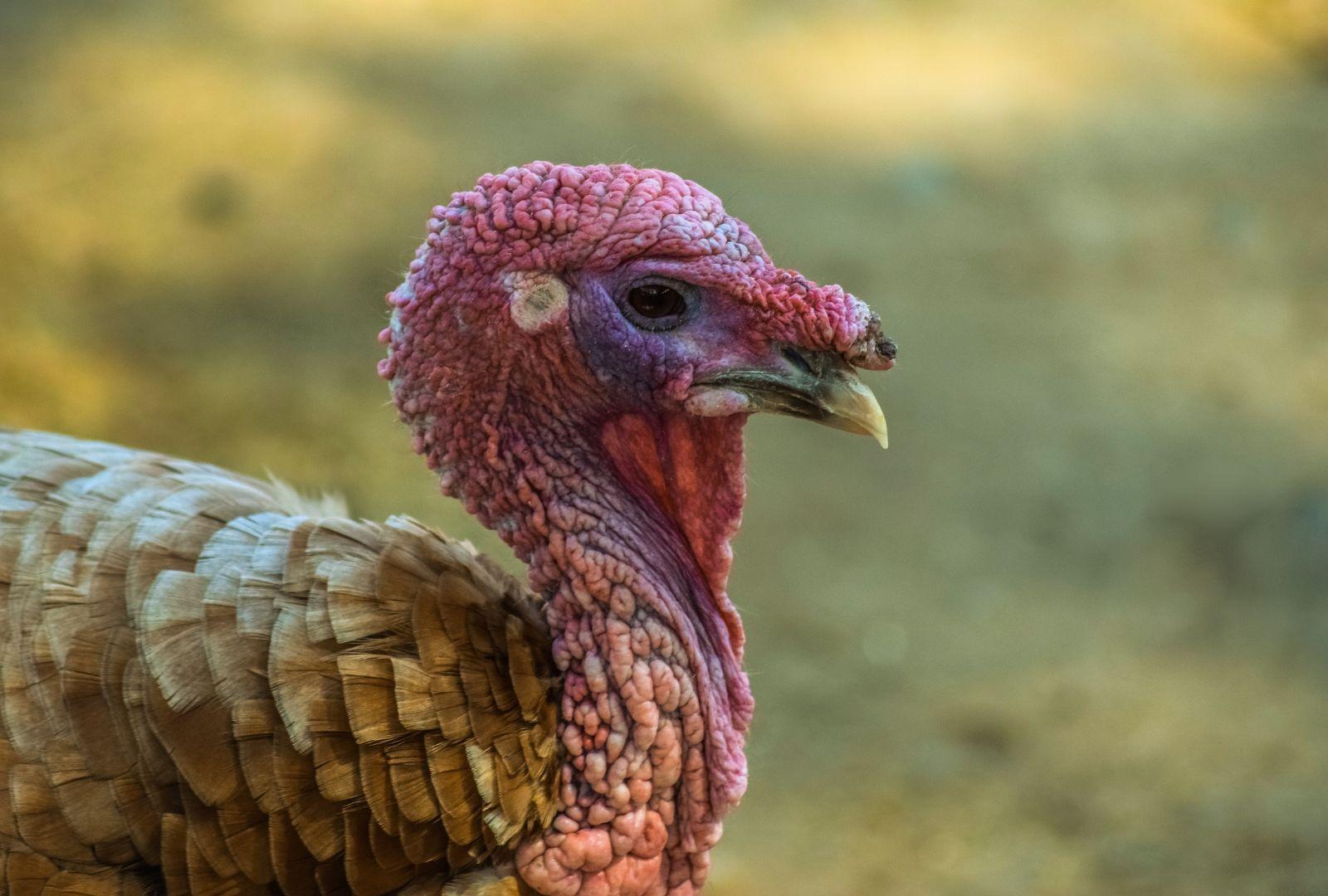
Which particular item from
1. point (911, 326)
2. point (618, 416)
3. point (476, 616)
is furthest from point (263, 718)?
point (911, 326)

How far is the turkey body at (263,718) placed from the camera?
2.01 metres

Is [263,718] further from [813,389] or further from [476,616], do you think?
[813,389]

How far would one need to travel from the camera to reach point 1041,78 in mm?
6977

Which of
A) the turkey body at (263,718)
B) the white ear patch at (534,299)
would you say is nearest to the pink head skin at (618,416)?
the white ear patch at (534,299)

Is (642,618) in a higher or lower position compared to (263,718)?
higher

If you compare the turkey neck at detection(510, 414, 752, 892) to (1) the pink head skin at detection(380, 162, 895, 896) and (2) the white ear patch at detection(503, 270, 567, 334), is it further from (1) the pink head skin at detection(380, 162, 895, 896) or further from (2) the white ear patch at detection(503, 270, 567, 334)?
(2) the white ear patch at detection(503, 270, 567, 334)

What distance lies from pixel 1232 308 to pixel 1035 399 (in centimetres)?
109

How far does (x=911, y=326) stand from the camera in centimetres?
554

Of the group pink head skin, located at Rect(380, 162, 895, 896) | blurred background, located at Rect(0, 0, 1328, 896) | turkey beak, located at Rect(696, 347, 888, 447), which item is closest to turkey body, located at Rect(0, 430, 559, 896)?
pink head skin, located at Rect(380, 162, 895, 896)

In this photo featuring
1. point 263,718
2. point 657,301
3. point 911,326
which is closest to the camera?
point 263,718

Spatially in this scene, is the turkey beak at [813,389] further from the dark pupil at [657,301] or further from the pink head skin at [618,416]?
the dark pupil at [657,301]

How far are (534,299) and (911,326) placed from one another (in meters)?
3.63

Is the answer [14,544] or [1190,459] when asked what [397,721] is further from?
[1190,459]

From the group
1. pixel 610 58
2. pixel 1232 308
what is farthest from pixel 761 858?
pixel 610 58
